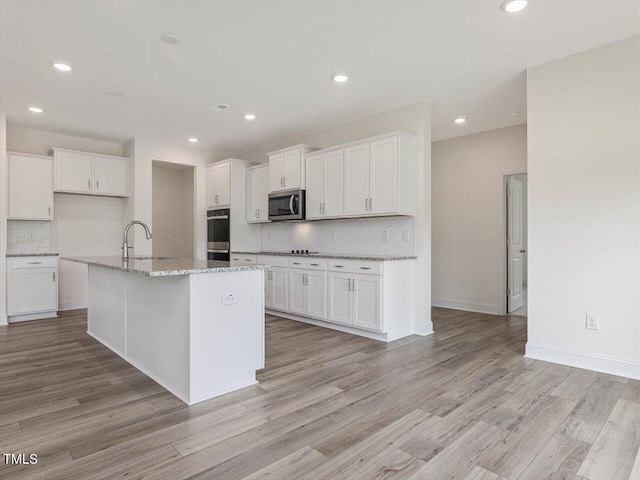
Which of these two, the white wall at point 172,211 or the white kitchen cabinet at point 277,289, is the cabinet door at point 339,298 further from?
the white wall at point 172,211

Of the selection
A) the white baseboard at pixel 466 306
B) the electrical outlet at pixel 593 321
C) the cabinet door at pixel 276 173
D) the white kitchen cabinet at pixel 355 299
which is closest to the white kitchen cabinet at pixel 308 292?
the white kitchen cabinet at pixel 355 299

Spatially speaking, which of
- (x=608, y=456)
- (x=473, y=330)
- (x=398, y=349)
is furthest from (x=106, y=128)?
(x=608, y=456)

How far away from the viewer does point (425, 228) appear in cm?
434

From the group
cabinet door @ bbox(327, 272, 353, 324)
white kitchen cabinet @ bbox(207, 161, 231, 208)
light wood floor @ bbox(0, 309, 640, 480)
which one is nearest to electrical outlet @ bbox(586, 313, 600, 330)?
light wood floor @ bbox(0, 309, 640, 480)

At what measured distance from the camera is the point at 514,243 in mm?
5660

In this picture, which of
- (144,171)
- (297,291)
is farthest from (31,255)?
(297,291)

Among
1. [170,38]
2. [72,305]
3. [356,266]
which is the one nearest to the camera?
[170,38]

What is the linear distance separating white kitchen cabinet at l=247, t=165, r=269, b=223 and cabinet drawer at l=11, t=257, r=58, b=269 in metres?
2.85

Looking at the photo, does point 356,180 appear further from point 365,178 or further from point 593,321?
point 593,321

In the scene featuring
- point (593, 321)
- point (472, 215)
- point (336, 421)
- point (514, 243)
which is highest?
point (472, 215)

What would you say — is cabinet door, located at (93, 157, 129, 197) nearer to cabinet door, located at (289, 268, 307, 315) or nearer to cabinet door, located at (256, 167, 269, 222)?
cabinet door, located at (256, 167, 269, 222)

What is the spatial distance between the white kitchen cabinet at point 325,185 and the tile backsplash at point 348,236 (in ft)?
1.16

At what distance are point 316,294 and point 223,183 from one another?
2.90 metres

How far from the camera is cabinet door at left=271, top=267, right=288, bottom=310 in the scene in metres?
5.13
